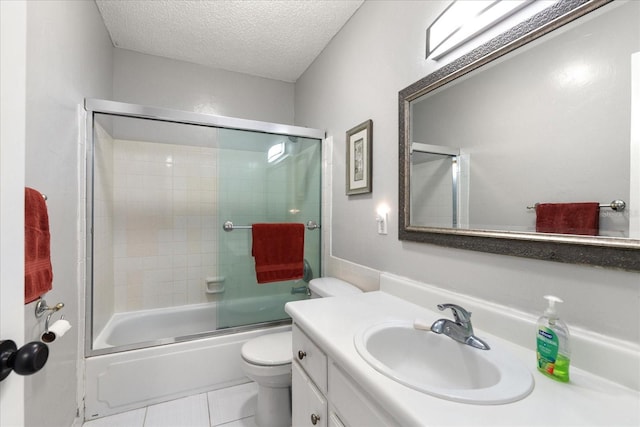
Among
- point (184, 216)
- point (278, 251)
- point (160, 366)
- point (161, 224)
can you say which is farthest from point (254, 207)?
point (160, 366)

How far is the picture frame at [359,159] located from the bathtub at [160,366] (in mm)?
1021

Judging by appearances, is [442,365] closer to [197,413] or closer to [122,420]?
[197,413]

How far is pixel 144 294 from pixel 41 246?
158 cm

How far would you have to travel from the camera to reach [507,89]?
3.05 ft

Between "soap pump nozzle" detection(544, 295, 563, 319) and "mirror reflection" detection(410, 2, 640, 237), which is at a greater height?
"mirror reflection" detection(410, 2, 640, 237)

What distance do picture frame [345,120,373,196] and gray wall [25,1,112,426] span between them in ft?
4.82

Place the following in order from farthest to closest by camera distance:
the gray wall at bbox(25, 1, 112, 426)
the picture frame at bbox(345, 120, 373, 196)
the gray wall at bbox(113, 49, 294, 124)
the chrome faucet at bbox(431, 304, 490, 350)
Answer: the gray wall at bbox(113, 49, 294, 124), the picture frame at bbox(345, 120, 373, 196), the gray wall at bbox(25, 1, 112, 426), the chrome faucet at bbox(431, 304, 490, 350)

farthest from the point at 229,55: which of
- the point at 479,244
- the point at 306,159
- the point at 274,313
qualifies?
the point at 479,244

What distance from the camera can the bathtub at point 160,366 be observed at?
156 cm

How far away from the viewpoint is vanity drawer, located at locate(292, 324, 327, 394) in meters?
0.93

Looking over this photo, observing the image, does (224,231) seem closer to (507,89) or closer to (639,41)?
(507,89)

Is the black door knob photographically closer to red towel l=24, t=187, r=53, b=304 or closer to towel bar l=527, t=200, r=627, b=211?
red towel l=24, t=187, r=53, b=304

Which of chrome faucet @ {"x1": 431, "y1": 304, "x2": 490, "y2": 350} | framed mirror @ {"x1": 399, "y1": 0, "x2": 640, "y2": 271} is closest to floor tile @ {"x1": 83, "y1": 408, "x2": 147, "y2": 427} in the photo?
chrome faucet @ {"x1": 431, "y1": 304, "x2": 490, "y2": 350}

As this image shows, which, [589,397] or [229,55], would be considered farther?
[229,55]
